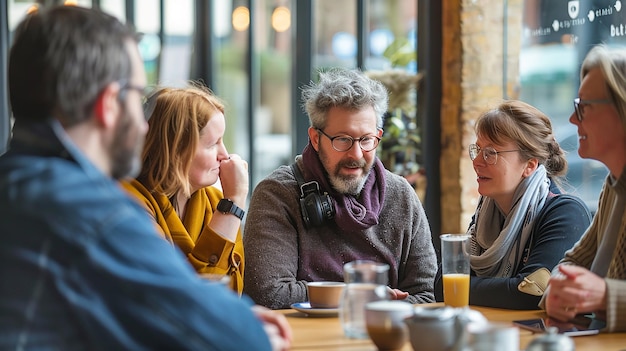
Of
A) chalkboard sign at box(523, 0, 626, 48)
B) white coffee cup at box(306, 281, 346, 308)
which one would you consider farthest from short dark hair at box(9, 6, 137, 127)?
chalkboard sign at box(523, 0, 626, 48)

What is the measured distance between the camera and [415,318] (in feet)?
5.90

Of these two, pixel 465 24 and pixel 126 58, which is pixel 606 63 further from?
pixel 465 24

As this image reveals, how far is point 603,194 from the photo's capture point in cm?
244

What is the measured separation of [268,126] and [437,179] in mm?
2492

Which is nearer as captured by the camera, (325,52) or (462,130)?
(462,130)

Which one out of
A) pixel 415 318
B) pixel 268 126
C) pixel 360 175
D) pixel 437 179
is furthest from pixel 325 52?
pixel 415 318

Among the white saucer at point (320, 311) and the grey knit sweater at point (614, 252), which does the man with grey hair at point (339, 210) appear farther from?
the grey knit sweater at point (614, 252)

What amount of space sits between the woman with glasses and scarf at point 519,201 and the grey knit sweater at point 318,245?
21 centimetres

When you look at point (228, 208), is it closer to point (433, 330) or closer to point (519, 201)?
point (519, 201)

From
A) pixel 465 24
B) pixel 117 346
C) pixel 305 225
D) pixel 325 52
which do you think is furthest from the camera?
pixel 325 52

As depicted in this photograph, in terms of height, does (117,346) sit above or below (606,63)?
below

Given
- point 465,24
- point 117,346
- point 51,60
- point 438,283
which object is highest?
point 465,24

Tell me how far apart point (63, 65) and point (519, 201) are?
1759 mm

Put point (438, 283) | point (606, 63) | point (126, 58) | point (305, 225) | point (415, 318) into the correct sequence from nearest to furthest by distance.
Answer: point (126, 58) → point (415, 318) → point (606, 63) → point (438, 283) → point (305, 225)
